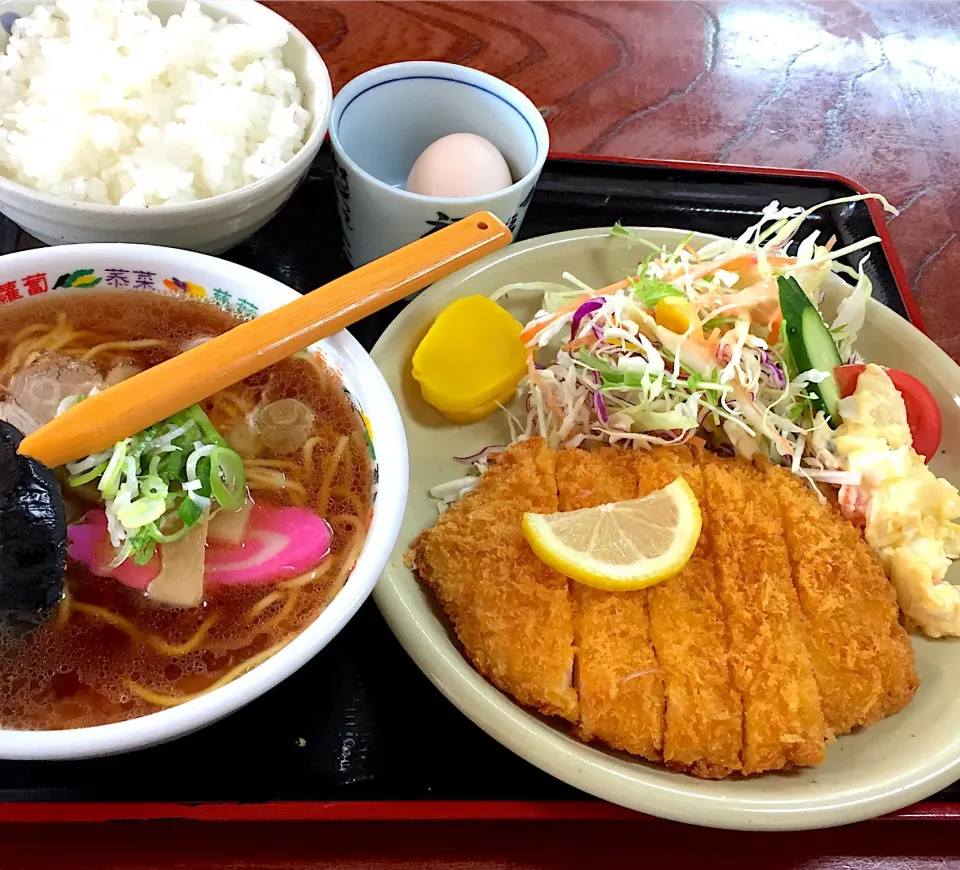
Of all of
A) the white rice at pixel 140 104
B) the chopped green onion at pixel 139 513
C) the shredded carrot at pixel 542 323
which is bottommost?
the shredded carrot at pixel 542 323

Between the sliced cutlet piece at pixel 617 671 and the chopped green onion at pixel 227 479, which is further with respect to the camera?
the sliced cutlet piece at pixel 617 671

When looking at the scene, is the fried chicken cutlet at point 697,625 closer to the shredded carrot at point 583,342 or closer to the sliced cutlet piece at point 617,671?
the sliced cutlet piece at point 617,671

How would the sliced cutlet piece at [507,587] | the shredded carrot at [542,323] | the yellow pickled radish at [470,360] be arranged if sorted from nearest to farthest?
the sliced cutlet piece at [507,587] < the yellow pickled radish at [470,360] < the shredded carrot at [542,323]

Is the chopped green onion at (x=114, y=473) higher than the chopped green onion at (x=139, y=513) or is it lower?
higher

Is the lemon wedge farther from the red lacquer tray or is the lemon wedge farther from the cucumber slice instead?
the cucumber slice

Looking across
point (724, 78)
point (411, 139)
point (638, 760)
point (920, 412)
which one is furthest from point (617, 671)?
point (724, 78)

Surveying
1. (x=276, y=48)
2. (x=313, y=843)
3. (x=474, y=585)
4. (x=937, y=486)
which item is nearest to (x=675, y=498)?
(x=474, y=585)

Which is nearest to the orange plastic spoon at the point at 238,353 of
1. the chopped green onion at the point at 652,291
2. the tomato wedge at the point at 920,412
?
the chopped green onion at the point at 652,291

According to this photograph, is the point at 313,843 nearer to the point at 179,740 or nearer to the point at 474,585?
the point at 179,740
